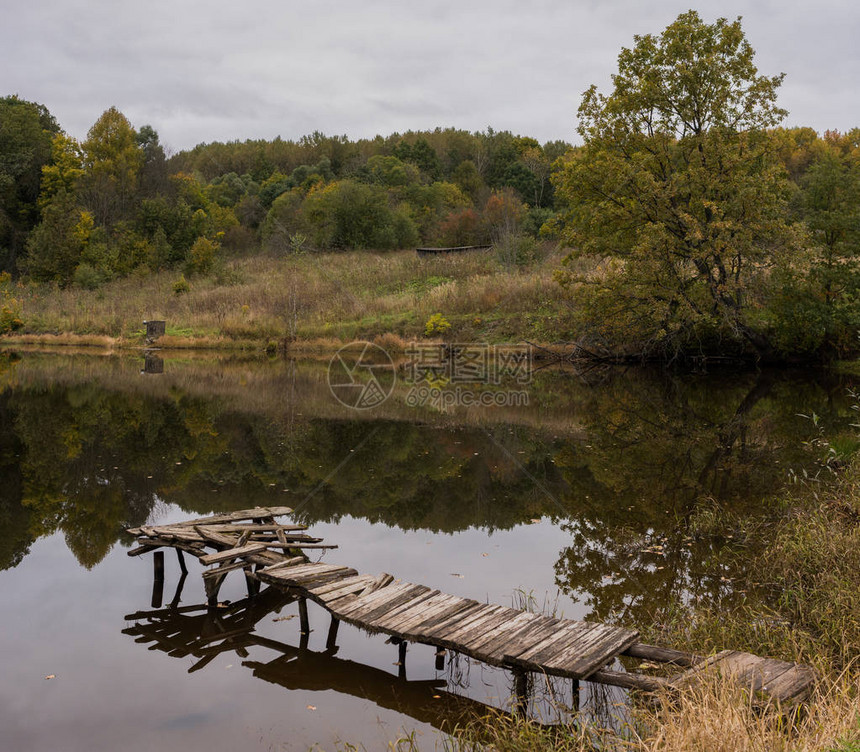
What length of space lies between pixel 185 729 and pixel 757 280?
88.9ft

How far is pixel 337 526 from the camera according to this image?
33.3 ft

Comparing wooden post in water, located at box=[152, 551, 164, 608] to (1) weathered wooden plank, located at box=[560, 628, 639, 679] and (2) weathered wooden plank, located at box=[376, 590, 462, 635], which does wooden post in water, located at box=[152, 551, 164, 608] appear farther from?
(1) weathered wooden plank, located at box=[560, 628, 639, 679]

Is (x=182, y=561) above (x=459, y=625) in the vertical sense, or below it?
below

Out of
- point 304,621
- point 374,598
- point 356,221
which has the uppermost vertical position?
point 356,221

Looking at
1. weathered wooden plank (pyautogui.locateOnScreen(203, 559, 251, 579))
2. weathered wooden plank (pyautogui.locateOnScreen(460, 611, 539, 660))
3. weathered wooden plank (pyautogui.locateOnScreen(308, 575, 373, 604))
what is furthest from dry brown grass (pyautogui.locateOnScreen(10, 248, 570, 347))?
weathered wooden plank (pyautogui.locateOnScreen(460, 611, 539, 660))

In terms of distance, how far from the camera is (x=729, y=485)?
11.5 meters

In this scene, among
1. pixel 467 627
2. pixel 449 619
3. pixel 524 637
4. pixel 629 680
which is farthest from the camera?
pixel 449 619

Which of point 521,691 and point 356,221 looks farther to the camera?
point 356,221

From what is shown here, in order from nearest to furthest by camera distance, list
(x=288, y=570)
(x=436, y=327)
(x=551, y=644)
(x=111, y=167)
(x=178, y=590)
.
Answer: (x=551, y=644)
(x=288, y=570)
(x=178, y=590)
(x=436, y=327)
(x=111, y=167)

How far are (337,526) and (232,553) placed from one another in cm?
240

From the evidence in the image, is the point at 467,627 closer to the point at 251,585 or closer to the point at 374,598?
the point at 374,598

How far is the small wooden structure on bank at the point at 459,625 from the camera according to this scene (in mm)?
5133

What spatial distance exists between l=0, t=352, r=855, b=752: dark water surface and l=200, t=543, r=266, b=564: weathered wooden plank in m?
0.43

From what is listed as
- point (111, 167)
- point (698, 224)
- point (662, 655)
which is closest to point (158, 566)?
point (662, 655)
